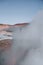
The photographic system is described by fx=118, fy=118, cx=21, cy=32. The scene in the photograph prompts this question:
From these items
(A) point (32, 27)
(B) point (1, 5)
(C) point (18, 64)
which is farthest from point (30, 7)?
(C) point (18, 64)

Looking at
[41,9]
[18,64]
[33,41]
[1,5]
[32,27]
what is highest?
[1,5]

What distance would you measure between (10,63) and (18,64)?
0.10 m

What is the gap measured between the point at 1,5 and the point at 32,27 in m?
0.46

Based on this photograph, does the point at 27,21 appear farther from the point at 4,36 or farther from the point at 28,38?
the point at 4,36

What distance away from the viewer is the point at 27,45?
1.38 m

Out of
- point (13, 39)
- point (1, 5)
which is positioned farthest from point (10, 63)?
point (1, 5)

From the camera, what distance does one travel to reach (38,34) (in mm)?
1376

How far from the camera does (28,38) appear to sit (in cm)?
139

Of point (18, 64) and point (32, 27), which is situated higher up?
point (32, 27)

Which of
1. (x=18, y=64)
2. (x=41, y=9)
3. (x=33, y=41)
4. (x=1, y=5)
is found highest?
(x=1, y=5)

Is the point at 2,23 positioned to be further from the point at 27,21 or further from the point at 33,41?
the point at 33,41

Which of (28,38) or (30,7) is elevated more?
(30,7)

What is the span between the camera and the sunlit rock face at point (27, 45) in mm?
1368

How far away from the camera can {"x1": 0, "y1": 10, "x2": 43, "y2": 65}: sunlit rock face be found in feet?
4.49
